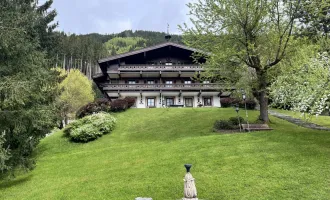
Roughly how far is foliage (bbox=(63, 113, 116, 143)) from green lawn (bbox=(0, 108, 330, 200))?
1.97 m

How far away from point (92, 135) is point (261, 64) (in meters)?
14.0

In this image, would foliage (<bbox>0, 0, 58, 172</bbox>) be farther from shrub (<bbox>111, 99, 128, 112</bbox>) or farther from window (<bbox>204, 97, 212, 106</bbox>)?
window (<bbox>204, 97, 212, 106</bbox>)

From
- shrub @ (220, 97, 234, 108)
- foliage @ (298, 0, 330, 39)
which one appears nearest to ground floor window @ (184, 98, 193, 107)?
shrub @ (220, 97, 234, 108)

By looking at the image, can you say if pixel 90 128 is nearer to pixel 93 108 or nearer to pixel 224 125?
pixel 93 108

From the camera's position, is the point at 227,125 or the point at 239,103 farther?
the point at 239,103

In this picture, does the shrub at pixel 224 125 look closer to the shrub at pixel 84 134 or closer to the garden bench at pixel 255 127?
the garden bench at pixel 255 127

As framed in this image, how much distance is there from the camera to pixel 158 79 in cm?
4031

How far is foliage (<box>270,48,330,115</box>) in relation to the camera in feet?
43.5

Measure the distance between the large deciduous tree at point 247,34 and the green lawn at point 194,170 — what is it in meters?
5.30

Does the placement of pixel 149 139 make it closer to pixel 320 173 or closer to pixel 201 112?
pixel 201 112

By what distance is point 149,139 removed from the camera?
20.7 metres

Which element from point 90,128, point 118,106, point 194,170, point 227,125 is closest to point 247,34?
point 227,125

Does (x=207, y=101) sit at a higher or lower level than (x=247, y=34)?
lower

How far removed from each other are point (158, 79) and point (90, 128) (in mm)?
18721
